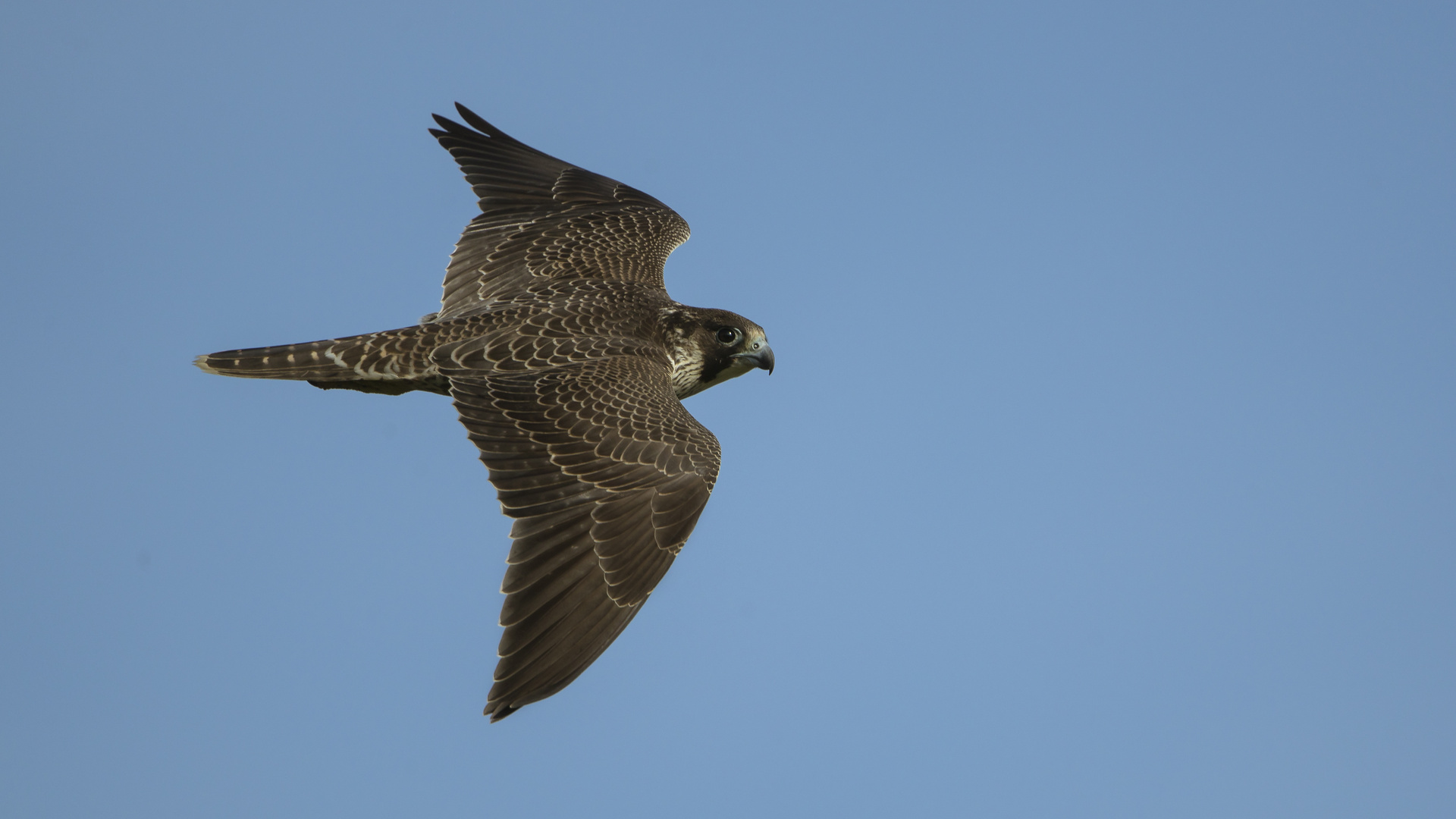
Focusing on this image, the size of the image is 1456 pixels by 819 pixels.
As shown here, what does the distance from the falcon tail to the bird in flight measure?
12 millimetres

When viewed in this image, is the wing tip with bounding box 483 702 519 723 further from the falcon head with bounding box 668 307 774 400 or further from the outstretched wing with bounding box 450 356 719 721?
the falcon head with bounding box 668 307 774 400

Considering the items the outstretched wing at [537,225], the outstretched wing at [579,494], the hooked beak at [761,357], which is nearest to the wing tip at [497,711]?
the outstretched wing at [579,494]


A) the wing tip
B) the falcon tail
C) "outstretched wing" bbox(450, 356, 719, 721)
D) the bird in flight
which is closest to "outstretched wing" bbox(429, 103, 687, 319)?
the bird in flight

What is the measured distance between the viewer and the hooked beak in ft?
31.3

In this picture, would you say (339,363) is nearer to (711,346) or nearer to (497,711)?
(711,346)

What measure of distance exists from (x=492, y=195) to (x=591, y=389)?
3.86 meters

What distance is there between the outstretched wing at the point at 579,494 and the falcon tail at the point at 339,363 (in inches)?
15.3

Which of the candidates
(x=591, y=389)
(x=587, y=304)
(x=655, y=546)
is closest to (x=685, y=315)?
(x=587, y=304)

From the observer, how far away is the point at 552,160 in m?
12.0

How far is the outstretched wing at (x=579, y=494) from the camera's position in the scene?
6.52 meters

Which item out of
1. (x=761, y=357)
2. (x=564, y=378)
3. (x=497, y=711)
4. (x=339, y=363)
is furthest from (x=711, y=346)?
(x=497, y=711)

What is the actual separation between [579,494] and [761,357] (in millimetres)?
2688

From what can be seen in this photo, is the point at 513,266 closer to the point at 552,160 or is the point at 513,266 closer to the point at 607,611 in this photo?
the point at 552,160

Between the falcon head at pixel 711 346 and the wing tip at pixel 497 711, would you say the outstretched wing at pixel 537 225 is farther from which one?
the wing tip at pixel 497 711
